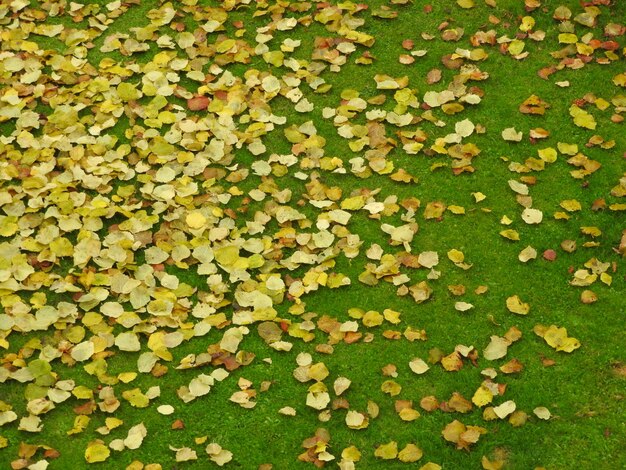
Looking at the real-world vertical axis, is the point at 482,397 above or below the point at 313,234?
below

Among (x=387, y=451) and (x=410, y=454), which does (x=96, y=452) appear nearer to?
(x=387, y=451)

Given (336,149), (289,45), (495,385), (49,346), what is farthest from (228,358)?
(289,45)

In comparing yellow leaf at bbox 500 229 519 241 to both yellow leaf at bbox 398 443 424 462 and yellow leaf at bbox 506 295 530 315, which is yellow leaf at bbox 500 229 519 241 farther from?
yellow leaf at bbox 398 443 424 462

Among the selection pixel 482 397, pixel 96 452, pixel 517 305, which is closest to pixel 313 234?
pixel 517 305

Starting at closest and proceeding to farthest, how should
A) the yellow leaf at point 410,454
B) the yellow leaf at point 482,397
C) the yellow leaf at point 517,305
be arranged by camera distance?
the yellow leaf at point 410,454 < the yellow leaf at point 482,397 < the yellow leaf at point 517,305

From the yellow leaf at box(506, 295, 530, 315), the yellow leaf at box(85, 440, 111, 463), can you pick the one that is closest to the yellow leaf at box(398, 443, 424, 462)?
the yellow leaf at box(506, 295, 530, 315)

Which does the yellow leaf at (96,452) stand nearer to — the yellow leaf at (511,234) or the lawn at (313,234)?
the lawn at (313,234)

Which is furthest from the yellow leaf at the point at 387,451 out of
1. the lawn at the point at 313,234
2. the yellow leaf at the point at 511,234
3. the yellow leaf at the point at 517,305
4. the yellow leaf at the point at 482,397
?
the yellow leaf at the point at 511,234

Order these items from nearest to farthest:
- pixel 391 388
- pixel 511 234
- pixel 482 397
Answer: pixel 482 397 → pixel 391 388 → pixel 511 234

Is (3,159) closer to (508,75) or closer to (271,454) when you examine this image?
(271,454)
